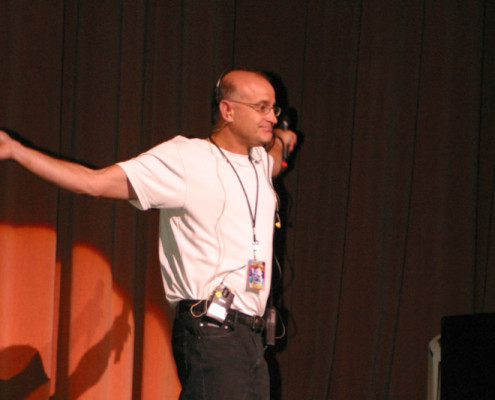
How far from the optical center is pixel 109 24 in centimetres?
278

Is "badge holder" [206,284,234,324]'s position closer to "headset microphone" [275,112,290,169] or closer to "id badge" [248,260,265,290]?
"id badge" [248,260,265,290]

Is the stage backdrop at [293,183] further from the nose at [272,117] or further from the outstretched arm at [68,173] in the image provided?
the outstretched arm at [68,173]

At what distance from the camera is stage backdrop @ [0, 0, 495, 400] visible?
2.65m

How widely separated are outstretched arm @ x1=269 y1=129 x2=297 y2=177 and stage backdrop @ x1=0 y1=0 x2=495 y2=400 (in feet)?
1.32

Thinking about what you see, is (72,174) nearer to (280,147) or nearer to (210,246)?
(210,246)

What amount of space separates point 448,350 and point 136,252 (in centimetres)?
143

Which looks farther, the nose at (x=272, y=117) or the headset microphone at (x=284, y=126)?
the headset microphone at (x=284, y=126)

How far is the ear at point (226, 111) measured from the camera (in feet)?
7.68

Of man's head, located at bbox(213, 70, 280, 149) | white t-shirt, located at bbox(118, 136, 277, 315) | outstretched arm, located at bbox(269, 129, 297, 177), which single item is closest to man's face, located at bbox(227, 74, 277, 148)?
man's head, located at bbox(213, 70, 280, 149)

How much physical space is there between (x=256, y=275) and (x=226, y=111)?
66cm

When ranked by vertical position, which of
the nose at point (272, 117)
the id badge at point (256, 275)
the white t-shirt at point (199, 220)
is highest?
the nose at point (272, 117)

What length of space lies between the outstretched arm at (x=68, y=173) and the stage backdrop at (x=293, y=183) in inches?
34.1

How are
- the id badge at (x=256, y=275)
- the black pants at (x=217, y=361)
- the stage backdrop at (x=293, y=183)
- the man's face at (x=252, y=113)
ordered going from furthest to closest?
the stage backdrop at (x=293, y=183), the man's face at (x=252, y=113), the id badge at (x=256, y=275), the black pants at (x=217, y=361)

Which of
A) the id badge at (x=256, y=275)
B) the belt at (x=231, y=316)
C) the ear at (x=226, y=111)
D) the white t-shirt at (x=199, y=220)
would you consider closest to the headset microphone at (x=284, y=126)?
the ear at (x=226, y=111)
